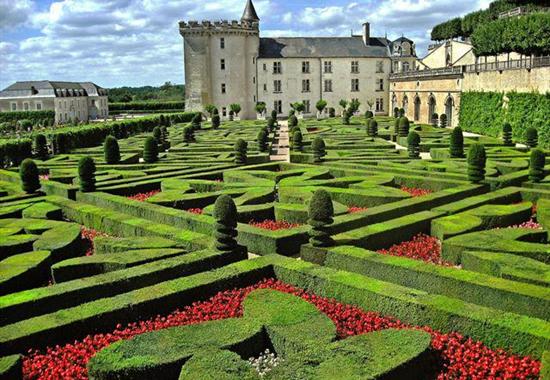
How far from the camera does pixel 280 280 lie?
9836mm

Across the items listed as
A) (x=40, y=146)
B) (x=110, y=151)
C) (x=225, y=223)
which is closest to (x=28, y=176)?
(x=110, y=151)

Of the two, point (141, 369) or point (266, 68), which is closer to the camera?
point (141, 369)

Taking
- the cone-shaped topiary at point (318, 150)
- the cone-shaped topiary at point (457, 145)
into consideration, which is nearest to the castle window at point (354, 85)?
the cone-shaped topiary at point (457, 145)

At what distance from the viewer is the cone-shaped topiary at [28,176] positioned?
17.0 meters

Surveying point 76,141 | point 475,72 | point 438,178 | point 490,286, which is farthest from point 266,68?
point 490,286

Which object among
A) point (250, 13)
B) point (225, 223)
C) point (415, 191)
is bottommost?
point (415, 191)

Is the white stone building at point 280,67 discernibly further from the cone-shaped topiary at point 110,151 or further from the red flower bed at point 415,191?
the red flower bed at point 415,191

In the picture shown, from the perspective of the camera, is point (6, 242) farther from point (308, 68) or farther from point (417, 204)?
point (308, 68)

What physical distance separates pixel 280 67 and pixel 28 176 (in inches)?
1895

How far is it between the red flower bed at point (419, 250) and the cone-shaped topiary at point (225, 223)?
3.33 metres

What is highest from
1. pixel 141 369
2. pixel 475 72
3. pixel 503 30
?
pixel 503 30

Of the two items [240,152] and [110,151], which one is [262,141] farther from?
[110,151]

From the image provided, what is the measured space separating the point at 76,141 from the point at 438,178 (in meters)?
23.4

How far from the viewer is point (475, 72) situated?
4022 centimetres
